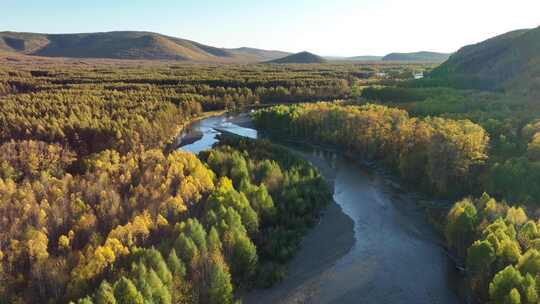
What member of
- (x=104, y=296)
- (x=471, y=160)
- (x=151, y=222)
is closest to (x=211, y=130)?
(x=471, y=160)

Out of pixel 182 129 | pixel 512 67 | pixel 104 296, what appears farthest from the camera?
pixel 512 67

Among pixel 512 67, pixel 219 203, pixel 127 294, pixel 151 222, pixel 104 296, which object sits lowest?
pixel 127 294

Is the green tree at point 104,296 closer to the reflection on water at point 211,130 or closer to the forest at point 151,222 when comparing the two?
the forest at point 151,222

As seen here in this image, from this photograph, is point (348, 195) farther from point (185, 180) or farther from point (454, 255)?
point (185, 180)

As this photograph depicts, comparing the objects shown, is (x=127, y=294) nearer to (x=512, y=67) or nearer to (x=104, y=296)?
(x=104, y=296)

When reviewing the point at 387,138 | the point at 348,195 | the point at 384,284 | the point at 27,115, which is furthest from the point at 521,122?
the point at 27,115

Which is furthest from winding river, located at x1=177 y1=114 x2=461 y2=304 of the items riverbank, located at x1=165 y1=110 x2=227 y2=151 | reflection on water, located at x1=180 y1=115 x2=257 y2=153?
riverbank, located at x1=165 y1=110 x2=227 y2=151

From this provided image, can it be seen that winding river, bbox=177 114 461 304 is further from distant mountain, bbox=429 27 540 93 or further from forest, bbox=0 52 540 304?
distant mountain, bbox=429 27 540 93

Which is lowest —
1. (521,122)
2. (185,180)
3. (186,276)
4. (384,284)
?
(384,284)

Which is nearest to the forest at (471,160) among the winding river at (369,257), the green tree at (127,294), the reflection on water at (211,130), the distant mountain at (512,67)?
the winding river at (369,257)

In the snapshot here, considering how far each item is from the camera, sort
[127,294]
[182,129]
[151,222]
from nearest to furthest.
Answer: [127,294]
[151,222]
[182,129]
